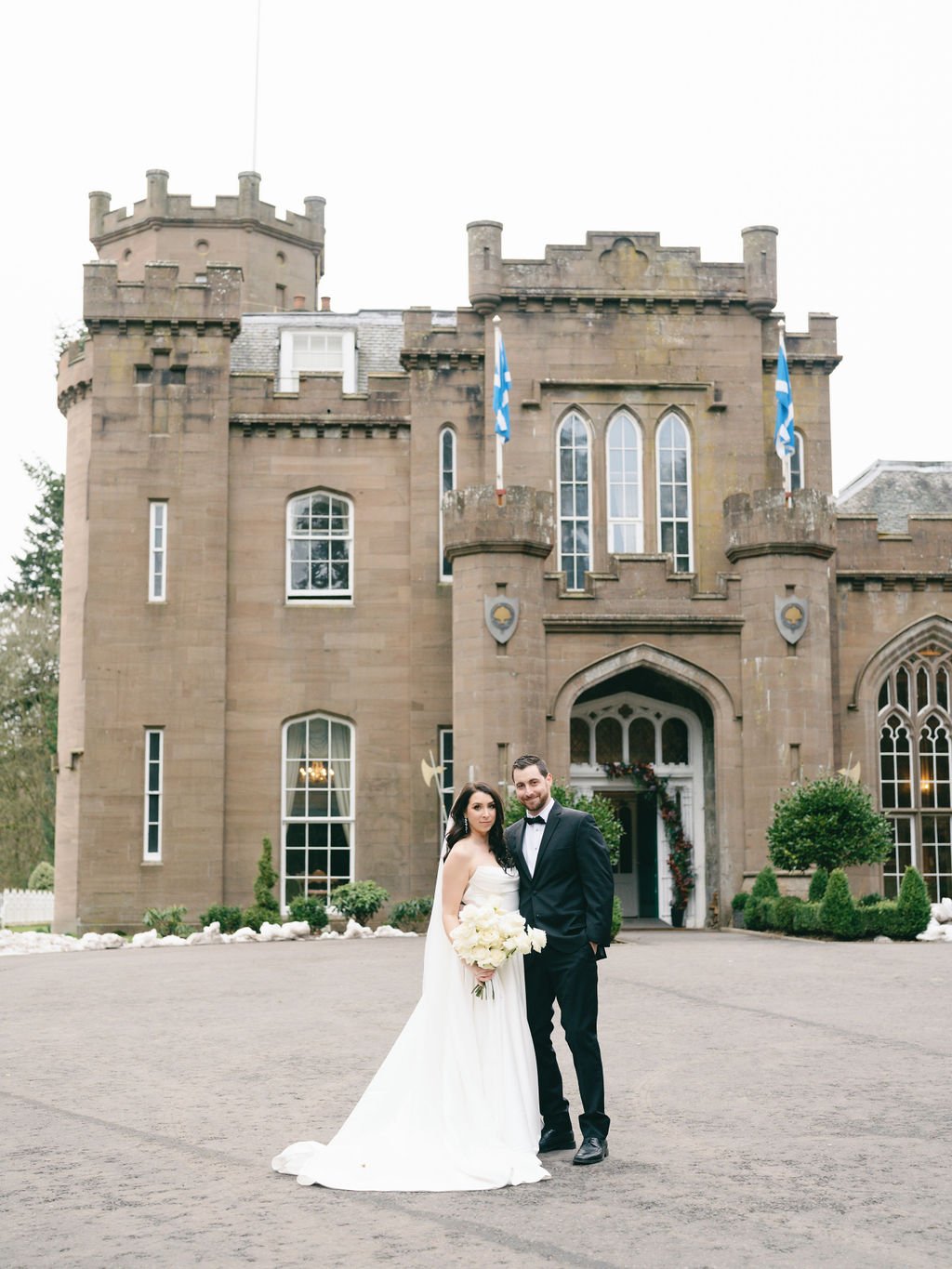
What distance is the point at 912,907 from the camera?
21.8 meters

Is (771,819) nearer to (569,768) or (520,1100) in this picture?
(569,768)

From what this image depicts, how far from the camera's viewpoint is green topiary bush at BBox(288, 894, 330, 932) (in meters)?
25.4

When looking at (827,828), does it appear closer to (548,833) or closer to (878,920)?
(878,920)

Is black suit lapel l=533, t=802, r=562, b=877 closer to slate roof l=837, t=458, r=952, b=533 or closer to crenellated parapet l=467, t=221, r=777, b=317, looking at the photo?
crenellated parapet l=467, t=221, r=777, b=317

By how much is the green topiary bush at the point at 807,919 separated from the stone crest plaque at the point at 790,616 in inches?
186

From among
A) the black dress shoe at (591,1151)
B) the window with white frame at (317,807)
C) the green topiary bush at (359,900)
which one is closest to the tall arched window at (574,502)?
the window with white frame at (317,807)

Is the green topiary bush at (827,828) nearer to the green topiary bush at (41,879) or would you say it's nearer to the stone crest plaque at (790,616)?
the stone crest plaque at (790,616)

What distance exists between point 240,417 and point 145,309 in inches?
100

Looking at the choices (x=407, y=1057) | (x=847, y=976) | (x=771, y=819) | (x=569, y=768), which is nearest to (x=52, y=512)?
(x=569, y=768)

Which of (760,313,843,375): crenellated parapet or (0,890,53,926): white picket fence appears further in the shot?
(0,890,53,926): white picket fence

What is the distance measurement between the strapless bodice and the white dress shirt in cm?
18

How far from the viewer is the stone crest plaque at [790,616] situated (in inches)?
1004

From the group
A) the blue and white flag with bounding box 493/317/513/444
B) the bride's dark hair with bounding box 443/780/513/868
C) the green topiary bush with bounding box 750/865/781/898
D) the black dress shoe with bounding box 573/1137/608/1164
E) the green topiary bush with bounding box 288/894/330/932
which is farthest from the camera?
the blue and white flag with bounding box 493/317/513/444

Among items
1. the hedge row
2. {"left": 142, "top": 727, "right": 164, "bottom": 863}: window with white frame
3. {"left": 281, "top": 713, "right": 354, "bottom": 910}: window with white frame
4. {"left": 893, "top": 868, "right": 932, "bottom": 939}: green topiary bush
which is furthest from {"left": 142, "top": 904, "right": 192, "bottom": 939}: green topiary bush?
{"left": 893, "top": 868, "right": 932, "bottom": 939}: green topiary bush
